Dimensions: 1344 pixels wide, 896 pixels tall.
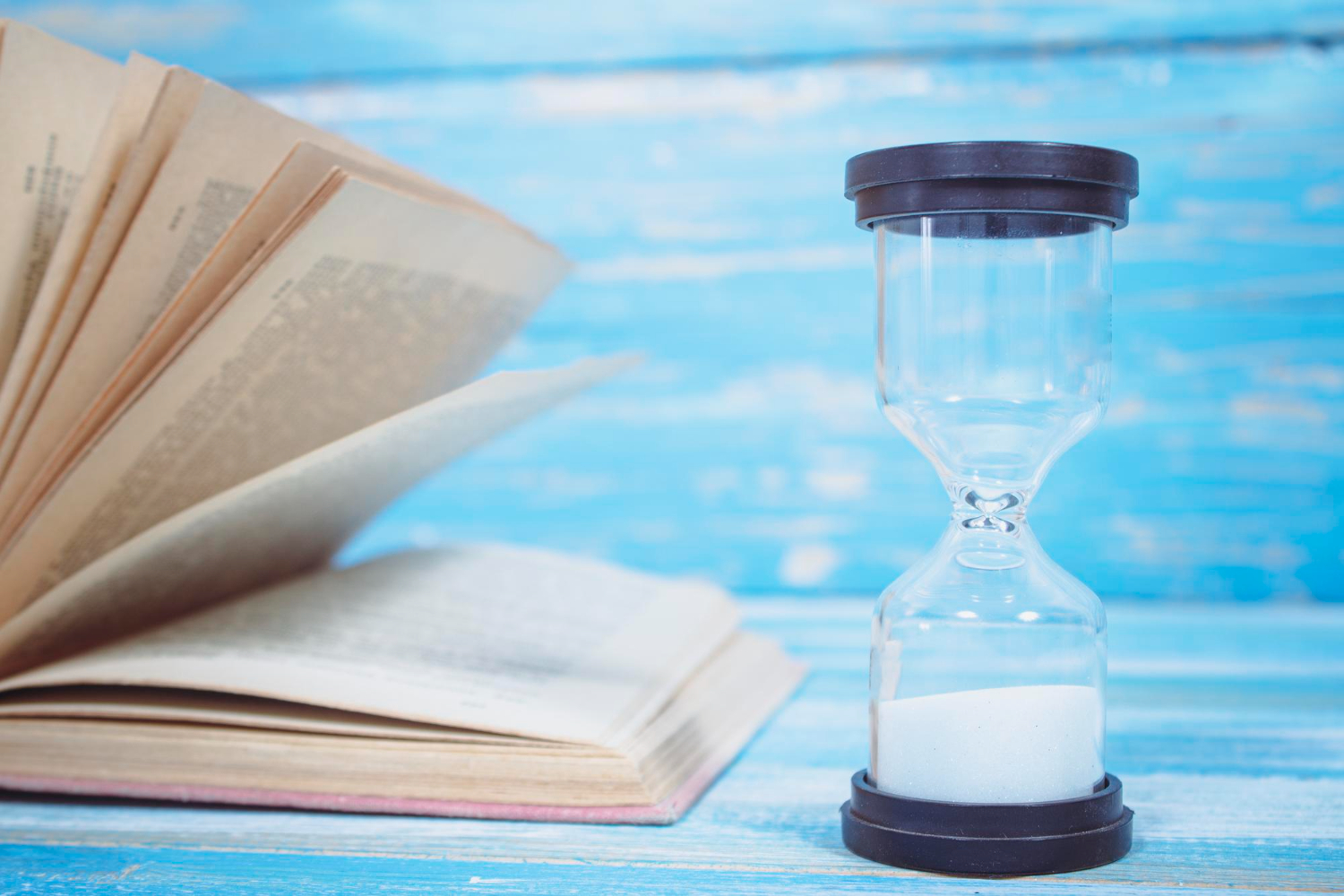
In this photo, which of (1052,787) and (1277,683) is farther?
(1277,683)

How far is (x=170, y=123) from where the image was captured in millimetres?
520

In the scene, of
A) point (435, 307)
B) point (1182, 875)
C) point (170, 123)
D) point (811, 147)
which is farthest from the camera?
point (811, 147)

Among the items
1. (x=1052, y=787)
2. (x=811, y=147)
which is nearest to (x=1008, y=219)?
(x=1052, y=787)

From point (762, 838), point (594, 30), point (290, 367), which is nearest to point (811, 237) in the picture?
point (594, 30)

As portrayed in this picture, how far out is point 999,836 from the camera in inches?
16.1

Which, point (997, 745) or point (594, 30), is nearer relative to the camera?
point (997, 745)

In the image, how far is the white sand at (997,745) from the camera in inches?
16.5

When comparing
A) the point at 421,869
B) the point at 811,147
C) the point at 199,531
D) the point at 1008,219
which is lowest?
the point at 421,869

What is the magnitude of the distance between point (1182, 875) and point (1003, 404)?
16cm

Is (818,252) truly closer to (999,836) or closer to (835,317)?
(835,317)

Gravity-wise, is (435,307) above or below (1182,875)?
above

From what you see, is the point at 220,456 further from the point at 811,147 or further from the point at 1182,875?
the point at 811,147

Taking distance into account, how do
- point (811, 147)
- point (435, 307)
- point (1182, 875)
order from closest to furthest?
point (1182, 875) → point (435, 307) → point (811, 147)

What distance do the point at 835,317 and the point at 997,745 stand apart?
702mm
